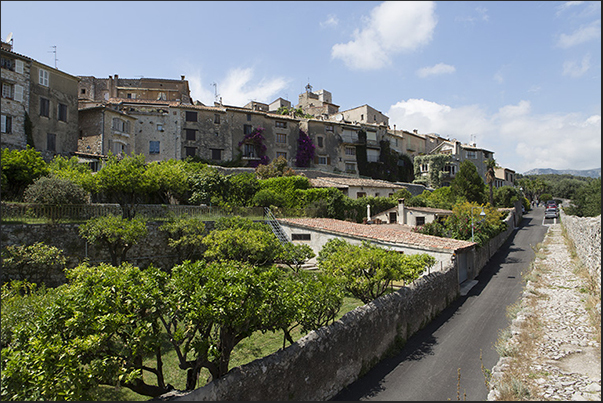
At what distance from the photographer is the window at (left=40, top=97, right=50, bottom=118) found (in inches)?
1474

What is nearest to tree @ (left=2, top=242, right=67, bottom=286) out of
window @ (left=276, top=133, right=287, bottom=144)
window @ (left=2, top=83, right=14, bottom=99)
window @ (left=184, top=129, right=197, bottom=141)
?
window @ (left=2, top=83, right=14, bottom=99)

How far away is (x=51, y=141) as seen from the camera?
3853 cm

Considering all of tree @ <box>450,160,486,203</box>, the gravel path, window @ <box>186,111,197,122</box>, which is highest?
window @ <box>186,111,197,122</box>

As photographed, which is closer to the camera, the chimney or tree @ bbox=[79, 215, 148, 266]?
tree @ bbox=[79, 215, 148, 266]

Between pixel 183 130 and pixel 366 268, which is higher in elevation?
pixel 183 130

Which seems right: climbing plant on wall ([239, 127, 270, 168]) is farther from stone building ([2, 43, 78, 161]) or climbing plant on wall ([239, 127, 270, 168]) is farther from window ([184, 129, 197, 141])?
stone building ([2, 43, 78, 161])

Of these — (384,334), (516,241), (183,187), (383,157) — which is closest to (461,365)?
(384,334)

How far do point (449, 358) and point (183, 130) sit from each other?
45.9 metres

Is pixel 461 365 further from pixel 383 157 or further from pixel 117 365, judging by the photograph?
pixel 383 157

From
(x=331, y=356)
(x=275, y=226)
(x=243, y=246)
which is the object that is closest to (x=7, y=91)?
(x=275, y=226)

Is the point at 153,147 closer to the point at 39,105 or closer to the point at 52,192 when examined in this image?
the point at 39,105

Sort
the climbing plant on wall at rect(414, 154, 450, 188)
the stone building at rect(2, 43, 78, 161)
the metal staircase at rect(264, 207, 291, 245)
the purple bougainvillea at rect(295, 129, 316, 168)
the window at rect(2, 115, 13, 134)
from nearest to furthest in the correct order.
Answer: the metal staircase at rect(264, 207, 291, 245) < the window at rect(2, 115, 13, 134) < the stone building at rect(2, 43, 78, 161) < the purple bougainvillea at rect(295, 129, 316, 168) < the climbing plant on wall at rect(414, 154, 450, 188)

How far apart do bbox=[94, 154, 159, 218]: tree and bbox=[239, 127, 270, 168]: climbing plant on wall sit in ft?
87.2

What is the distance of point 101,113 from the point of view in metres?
42.8
